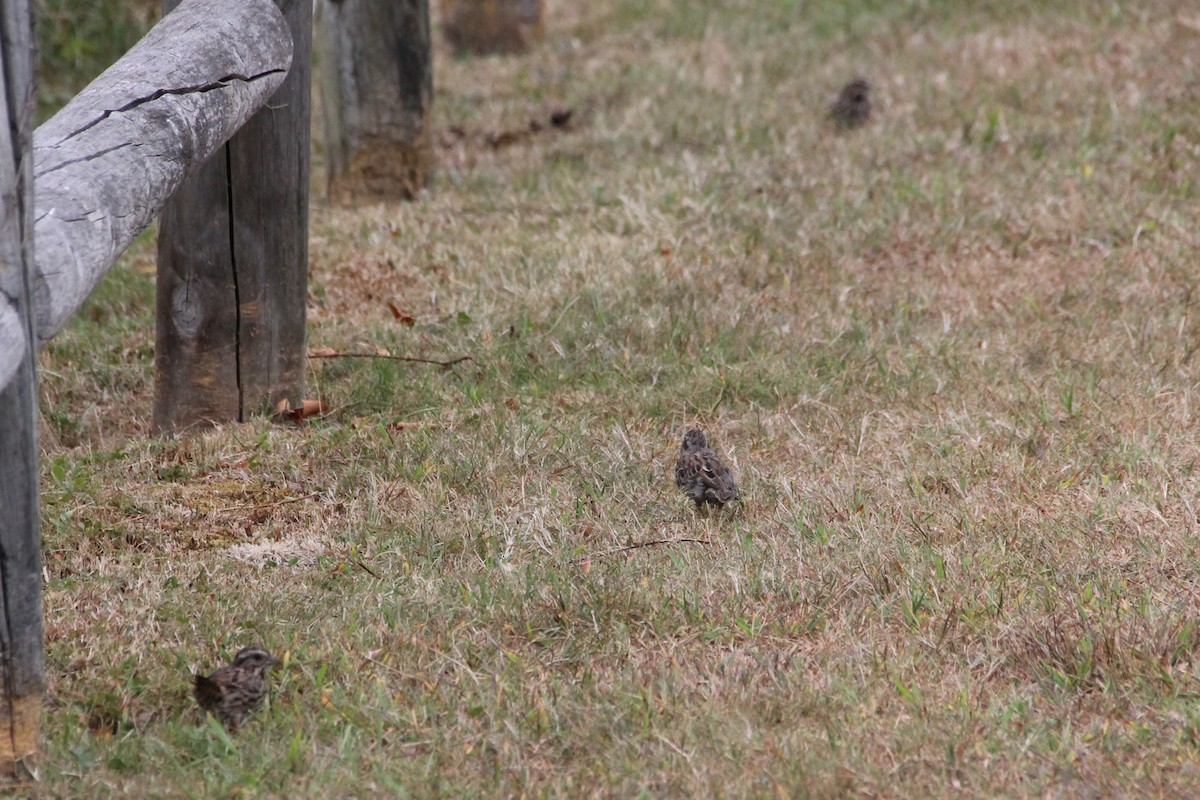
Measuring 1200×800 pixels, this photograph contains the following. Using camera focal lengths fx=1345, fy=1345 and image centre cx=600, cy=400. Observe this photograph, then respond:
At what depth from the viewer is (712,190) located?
20.1 feet

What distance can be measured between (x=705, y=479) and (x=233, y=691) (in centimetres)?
142

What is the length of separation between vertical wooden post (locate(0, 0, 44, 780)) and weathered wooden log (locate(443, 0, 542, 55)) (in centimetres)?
772

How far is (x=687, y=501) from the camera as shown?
3.64 meters

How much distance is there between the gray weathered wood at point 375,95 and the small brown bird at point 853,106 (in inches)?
84.8

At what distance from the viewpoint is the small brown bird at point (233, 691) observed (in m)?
2.62

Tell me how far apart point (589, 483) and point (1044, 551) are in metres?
1.23

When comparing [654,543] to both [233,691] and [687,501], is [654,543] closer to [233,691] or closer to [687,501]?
[687,501]

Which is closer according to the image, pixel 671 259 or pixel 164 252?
pixel 164 252

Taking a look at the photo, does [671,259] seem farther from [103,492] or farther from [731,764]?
[731,764]

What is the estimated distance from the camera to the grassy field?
2576mm

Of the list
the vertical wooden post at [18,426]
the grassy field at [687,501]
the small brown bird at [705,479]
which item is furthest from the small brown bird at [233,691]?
the small brown bird at [705,479]

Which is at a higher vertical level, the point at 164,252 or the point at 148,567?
the point at 164,252

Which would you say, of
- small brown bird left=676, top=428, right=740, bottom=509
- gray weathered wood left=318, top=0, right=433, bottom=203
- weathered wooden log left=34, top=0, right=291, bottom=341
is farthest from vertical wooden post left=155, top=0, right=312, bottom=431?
gray weathered wood left=318, top=0, right=433, bottom=203

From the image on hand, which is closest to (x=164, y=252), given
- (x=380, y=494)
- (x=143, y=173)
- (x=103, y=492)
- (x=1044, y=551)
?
(x=103, y=492)
